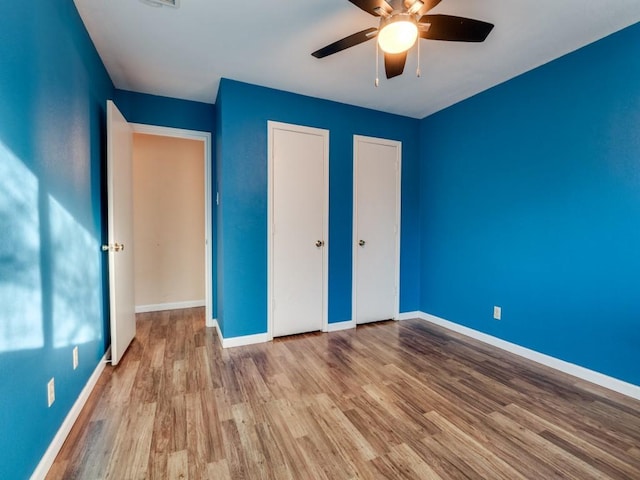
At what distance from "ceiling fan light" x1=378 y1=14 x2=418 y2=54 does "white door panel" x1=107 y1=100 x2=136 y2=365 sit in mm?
2186

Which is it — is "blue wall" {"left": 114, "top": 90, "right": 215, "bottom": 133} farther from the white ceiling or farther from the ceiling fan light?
the ceiling fan light

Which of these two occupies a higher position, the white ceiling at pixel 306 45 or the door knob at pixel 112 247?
the white ceiling at pixel 306 45

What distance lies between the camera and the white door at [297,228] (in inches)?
121

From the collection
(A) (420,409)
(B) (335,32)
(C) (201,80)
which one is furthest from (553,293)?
(C) (201,80)

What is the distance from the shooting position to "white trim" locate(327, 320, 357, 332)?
338cm

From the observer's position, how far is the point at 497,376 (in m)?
2.38

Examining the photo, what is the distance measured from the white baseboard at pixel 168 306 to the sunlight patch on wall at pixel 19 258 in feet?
9.51

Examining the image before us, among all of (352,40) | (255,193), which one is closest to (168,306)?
(255,193)

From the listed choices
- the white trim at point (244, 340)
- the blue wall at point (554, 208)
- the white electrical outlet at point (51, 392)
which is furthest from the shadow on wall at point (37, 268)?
the blue wall at point (554, 208)

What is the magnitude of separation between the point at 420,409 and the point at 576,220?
193 centimetres

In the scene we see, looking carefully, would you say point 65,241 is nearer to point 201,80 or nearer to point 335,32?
point 201,80

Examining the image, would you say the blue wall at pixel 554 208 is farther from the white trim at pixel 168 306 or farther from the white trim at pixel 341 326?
the white trim at pixel 168 306

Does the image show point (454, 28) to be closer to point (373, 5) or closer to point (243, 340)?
point (373, 5)

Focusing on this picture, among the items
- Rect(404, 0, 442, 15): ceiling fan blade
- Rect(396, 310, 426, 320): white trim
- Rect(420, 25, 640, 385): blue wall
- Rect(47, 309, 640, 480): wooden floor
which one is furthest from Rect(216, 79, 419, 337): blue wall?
Rect(404, 0, 442, 15): ceiling fan blade
